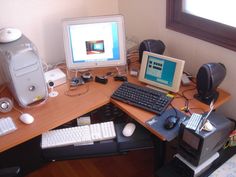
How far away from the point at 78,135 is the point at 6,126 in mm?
406

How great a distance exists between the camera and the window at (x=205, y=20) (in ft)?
5.77

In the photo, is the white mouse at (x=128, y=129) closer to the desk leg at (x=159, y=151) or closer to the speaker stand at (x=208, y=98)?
the desk leg at (x=159, y=151)

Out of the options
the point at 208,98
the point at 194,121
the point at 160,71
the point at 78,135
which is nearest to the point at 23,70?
the point at 78,135

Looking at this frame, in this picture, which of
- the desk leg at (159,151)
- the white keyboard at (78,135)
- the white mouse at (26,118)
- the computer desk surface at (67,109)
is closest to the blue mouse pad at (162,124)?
the computer desk surface at (67,109)

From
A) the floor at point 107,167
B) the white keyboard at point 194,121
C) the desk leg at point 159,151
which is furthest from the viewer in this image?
the floor at point 107,167

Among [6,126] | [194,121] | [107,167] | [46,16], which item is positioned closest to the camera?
[194,121]

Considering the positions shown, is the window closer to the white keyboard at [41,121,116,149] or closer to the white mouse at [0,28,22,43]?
the white keyboard at [41,121,116,149]

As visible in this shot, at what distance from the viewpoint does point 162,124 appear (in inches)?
64.1

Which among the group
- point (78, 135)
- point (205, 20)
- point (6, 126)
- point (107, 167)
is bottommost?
point (107, 167)

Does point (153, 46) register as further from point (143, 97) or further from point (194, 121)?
point (194, 121)

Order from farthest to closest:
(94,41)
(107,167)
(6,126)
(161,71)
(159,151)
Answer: (107,167) → (94,41) → (161,71) → (159,151) → (6,126)

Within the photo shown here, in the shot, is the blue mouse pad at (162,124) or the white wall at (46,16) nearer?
the blue mouse pad at (162,124)

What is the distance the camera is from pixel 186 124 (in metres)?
1.50

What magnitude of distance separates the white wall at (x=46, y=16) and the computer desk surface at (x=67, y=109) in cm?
39
